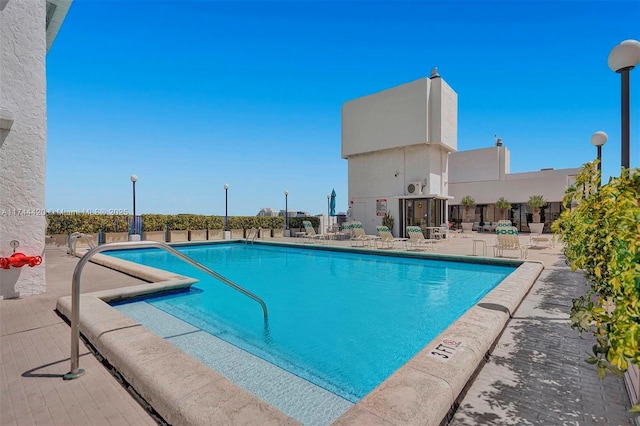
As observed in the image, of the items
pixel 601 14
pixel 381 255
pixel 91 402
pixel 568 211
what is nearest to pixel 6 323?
pixel 91 402

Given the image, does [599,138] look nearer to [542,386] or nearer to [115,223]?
[542,386]

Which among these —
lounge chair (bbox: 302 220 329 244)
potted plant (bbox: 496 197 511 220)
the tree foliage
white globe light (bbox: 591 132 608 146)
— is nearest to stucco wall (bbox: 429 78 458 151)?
lounge chair (bbox: 302 220 329 244)

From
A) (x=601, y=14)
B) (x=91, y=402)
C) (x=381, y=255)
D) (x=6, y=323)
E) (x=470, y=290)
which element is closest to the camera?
(x=91, y=402)

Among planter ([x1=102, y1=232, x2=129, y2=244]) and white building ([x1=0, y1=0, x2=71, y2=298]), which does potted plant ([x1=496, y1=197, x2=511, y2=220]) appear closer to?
planter ([x1=102, y1=232, x2=129, y2=244])

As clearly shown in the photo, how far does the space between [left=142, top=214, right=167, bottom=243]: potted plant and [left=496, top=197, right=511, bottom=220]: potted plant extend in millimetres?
24716

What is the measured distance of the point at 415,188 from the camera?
18422mm

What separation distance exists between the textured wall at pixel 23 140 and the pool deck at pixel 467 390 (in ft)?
5.61

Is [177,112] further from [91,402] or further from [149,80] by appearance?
[91,402]

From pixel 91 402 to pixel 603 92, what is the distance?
2323cm

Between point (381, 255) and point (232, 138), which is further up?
point (232, 138)

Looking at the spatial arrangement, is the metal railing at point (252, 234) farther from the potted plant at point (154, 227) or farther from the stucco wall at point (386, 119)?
the stucco wall at point (386, 119)

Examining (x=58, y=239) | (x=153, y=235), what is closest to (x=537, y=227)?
(x=153, y=235)

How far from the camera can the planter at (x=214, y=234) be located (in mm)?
17661

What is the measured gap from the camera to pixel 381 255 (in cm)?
1212
